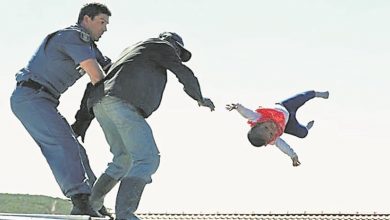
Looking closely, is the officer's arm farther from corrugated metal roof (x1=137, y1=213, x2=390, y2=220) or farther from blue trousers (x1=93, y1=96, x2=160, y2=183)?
corrugated metal roof (x1=137, y1=213, x2=390, y2=220)

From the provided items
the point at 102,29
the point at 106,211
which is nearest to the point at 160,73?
the point at 102,29

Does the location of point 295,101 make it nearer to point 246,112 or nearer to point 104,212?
point 246,112

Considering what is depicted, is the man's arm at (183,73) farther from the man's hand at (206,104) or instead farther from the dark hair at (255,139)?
the dark hair at (255,139)

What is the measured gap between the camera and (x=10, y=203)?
137ft

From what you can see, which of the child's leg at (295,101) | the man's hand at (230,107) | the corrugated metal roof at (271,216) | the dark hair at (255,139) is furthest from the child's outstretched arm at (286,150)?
the corrugated metal roof at (271,216)

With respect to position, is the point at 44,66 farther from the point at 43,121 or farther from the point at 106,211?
the point at 106,211

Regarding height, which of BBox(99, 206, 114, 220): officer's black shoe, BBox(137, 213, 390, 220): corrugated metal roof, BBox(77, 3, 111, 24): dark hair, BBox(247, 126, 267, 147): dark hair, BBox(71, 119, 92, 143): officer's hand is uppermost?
BBox(77, 3, 111, 24): dark hair

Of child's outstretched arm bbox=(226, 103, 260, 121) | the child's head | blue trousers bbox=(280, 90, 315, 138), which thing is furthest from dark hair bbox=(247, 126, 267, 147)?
blue trousers bbox=(280, 90, 315, 138)

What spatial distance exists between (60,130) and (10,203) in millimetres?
36708

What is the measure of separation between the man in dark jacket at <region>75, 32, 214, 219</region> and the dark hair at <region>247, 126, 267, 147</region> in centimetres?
255

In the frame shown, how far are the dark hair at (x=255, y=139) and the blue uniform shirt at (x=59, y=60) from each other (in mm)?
2490

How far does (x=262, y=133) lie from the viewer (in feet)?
28.0

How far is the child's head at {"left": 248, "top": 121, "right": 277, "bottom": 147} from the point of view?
8.38 metres

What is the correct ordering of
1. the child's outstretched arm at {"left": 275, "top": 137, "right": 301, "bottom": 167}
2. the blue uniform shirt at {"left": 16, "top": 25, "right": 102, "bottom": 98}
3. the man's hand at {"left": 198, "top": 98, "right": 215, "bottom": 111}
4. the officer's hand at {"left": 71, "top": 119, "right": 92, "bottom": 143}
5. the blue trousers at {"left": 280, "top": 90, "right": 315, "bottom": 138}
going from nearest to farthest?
1. the man's hand at {"left": 198, "top": 98, "right": 215, "bottom": 111}
2. the blue uniform shirt at {"left": 16, "top": 25, "right": 102, "bottom": 98}
3. the officer's hand at {"left": 71, "top": 119, "right": 92, "bottom": 143}
4. the child's outstretched arm at {"left": 275, "top": 137, "right": 301, "bottom": 167}
5. the blue trousers at {"left": 280, "top": 90, "right": 315, "bottom": 138}
